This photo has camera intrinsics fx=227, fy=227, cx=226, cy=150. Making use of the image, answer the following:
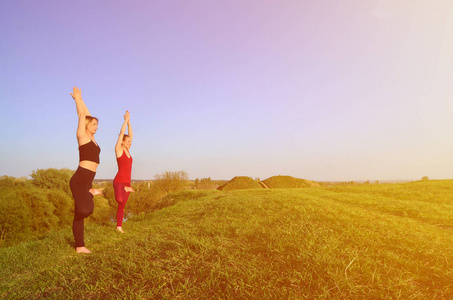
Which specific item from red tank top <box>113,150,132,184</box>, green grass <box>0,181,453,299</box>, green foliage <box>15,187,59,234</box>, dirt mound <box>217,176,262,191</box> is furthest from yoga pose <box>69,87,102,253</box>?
dirt mound <box>217,176,262,191</box>

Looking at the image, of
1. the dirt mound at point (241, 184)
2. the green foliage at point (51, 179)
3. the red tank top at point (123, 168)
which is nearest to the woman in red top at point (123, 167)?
the red tank top at point (123, 168)

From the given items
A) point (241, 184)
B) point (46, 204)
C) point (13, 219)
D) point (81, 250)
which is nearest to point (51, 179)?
point (46, 204)

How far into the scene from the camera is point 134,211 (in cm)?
2928

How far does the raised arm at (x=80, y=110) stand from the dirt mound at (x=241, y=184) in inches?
1021

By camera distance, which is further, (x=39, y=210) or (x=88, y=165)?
(x=39, y=210)

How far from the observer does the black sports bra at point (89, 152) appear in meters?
→ 4.59

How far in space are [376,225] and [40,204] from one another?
26.7 m

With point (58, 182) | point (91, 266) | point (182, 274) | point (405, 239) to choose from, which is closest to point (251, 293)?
point (182, 274)

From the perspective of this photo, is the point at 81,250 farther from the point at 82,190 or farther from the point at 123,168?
the point at 123,168

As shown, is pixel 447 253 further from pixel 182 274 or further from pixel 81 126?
pixel 81 126

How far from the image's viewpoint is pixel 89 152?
464 cm

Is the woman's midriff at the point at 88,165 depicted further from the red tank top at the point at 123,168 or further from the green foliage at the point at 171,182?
the green foliage at the point at 171,182

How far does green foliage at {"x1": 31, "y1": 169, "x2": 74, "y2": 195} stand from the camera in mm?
31734

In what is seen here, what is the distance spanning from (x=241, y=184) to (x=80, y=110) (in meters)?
27.1
